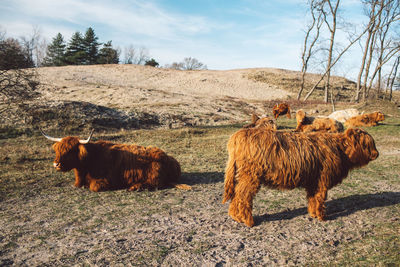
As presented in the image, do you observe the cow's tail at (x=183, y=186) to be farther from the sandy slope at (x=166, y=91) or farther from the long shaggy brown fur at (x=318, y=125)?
the sandy slope at (x=166, y=91)

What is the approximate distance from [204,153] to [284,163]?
5.48m

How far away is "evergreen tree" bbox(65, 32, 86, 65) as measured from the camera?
56.7 m

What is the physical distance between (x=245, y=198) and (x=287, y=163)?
74 cm

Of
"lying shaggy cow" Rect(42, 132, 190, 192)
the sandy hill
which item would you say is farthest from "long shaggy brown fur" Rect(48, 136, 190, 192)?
the sandy hill

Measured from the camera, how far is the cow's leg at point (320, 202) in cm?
419

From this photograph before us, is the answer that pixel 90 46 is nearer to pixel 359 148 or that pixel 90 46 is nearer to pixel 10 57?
pixel 10 57

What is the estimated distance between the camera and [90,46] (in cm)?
5903

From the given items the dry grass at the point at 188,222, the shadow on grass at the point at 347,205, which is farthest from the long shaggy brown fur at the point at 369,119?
the shadow on grass at the point at 347,205

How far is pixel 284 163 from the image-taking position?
3.95 m

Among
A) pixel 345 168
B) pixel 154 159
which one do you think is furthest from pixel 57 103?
pixel 345 168

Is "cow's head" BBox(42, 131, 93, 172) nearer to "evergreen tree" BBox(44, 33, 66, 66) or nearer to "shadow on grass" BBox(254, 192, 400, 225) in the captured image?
"shadow on grass" BBox(254, 192, 400, 225)

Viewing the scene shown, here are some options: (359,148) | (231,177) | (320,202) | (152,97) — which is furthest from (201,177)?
(152,97)

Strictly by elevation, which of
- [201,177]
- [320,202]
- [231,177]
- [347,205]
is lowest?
[201,177]

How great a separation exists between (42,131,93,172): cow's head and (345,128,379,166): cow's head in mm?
4328
